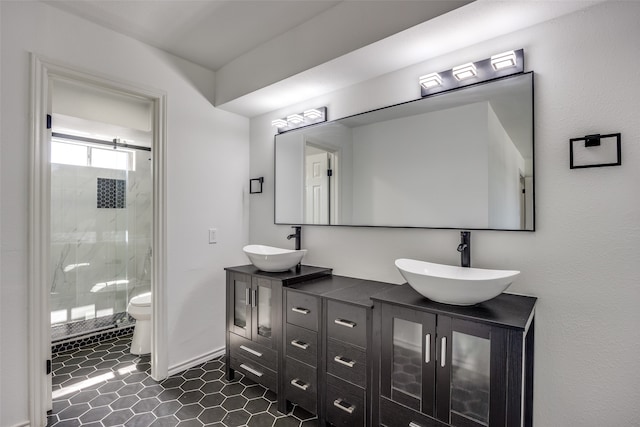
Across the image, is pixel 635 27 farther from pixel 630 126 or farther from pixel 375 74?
pixel 375 74

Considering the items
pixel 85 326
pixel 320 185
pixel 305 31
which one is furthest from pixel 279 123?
pixel 85 326

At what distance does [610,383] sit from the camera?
1364 millimetres

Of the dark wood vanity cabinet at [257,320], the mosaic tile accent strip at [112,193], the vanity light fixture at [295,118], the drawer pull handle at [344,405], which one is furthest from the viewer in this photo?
the mosaic tile accent strip at [112,193]

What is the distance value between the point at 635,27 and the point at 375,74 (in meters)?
1.24

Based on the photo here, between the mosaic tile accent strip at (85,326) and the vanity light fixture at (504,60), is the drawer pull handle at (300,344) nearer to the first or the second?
the vanity light fixture at (504,60)

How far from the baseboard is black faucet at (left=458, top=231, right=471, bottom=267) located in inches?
86.8

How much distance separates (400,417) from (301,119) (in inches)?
82.6

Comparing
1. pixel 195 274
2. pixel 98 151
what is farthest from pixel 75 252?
pixel 195 274

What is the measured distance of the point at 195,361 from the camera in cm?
260

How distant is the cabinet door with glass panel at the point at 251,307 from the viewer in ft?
6.99

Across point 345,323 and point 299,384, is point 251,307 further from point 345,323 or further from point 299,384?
point 345,323

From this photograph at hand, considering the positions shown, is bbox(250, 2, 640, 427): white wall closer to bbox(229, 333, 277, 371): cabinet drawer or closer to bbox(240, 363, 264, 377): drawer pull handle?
A: bbox(229, 333, 277, 371): cabinet drawer

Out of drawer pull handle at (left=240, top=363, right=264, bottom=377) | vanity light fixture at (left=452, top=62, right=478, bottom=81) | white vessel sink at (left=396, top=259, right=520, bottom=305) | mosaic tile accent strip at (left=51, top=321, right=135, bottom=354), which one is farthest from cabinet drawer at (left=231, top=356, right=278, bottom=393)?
vanity light fixture at (left=452, top=62, right=478, bottom=81)

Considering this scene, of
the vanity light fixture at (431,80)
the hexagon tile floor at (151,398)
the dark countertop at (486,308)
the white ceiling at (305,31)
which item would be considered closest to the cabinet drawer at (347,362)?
the dark countertop at (486,308)
